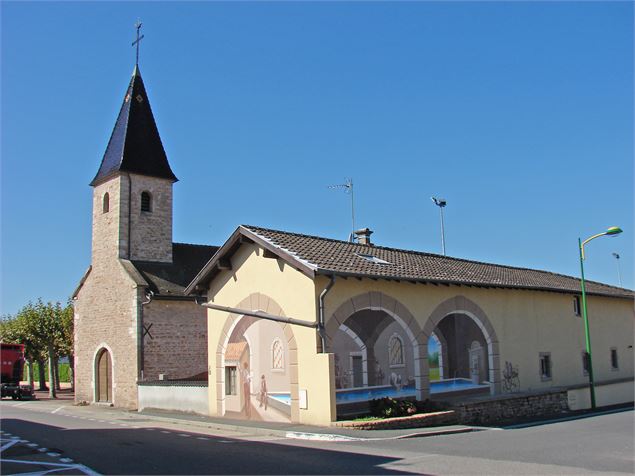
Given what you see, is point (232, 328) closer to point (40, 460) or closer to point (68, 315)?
point (40, 460)

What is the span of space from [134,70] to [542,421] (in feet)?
85.5

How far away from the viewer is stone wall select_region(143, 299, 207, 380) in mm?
26922

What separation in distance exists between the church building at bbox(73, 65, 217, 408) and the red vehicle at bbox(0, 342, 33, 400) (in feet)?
25.0

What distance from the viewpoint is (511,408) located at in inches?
757

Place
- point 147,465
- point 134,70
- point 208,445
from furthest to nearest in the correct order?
point 134,70
point 208,445
point 147,465

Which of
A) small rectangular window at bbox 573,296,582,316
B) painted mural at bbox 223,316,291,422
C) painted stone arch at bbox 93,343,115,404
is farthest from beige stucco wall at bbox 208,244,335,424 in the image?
small rectangular window at bbox 573,296,582,316

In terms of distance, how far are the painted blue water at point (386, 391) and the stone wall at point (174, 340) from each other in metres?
11.0

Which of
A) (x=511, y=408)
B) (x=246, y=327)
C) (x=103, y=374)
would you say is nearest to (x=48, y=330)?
(x=103, y=374)

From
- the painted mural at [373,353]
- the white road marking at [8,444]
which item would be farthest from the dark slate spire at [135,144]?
the white road marking at [8,444]

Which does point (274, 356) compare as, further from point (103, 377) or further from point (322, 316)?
point (103, 377)

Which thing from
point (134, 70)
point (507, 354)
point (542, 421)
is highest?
point (134, 70)

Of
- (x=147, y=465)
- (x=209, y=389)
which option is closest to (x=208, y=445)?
(x=147, y=465)

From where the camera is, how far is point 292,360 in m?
16.4

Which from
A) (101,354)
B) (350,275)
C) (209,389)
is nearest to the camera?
(350,275)
